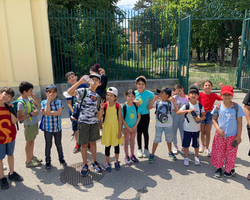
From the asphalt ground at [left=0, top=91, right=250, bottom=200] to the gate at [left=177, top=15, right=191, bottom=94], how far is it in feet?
15.2

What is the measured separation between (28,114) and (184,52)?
259 inches

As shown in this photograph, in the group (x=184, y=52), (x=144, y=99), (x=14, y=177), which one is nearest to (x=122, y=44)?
(x=184, y=52)

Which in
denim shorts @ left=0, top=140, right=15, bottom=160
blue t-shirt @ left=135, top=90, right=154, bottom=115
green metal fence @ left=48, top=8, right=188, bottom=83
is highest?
green metal fence @ left=48, top=8, right=188, bottom=83

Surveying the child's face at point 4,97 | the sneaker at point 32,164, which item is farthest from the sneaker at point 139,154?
the child's face at point 4,97

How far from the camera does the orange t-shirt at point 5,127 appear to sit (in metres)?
2.90

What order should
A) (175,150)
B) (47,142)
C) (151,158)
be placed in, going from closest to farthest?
(47,142), (151,158), (175,150)

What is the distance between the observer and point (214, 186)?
2.97m

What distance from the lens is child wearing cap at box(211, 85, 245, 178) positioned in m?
3.04

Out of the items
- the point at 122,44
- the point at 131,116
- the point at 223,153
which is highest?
the point at 122,44

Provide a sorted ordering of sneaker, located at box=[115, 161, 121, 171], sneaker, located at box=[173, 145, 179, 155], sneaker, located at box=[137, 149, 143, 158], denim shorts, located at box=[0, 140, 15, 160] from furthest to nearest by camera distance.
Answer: sneaker, located at box=[173, 145, 179, 155], sneaker, located at box=[137, 149, 143, 158], sneaker, located at box=[115, 161, 121, 171], denim shorts, located at box=[0, 140, 15, 160]

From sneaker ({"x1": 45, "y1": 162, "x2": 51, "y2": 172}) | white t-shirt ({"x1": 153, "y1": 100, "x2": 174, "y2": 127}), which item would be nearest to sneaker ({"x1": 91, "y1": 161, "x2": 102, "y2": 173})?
sneaker ({"x1": 45, "y1": 162, "x2": 51, "y2": 172})

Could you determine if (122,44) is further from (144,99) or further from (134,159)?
(134,159)

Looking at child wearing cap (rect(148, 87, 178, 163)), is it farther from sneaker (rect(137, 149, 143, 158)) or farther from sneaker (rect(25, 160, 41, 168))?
sneaker (rect(25, 160, 41, 168))

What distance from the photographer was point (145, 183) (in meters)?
3.08
